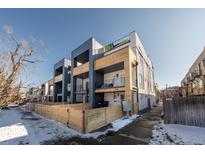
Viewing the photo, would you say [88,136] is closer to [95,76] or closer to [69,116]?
[69,116]

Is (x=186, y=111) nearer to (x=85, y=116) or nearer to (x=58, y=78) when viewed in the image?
(x=85, y=116)

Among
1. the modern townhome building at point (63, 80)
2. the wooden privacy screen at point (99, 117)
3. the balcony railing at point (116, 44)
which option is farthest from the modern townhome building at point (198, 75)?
the modern townhome building at point (63, 80)

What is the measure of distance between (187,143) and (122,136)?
3024 mm

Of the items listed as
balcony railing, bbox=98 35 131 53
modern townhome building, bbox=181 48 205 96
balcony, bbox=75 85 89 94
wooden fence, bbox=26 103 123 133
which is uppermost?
balcony railing, bbox=98 35 131 53

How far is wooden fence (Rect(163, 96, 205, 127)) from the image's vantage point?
739cm

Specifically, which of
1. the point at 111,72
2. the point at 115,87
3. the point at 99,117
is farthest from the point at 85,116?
the point at 111,72

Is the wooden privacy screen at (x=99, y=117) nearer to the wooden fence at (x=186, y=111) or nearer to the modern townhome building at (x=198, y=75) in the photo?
the wooden fence at (x=186, y=111)

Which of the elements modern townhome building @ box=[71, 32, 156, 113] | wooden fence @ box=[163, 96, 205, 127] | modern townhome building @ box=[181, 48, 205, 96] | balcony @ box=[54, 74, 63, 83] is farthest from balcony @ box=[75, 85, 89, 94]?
modern townhome building @ box=[181, 48, 205, 96]

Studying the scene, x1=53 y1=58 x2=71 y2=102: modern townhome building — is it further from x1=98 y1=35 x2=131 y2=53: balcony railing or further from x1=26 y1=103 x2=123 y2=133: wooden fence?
x1=26 y1=103 x2=123 y2=133: wooden fence

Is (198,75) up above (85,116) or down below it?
Result: above

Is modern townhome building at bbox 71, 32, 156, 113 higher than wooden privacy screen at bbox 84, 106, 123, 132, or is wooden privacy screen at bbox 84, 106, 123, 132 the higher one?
modern townhome building at bbox 71, 32, 156, 113

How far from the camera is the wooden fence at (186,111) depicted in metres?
7.39

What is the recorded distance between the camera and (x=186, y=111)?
26.1 feet

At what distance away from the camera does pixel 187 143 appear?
527cm
